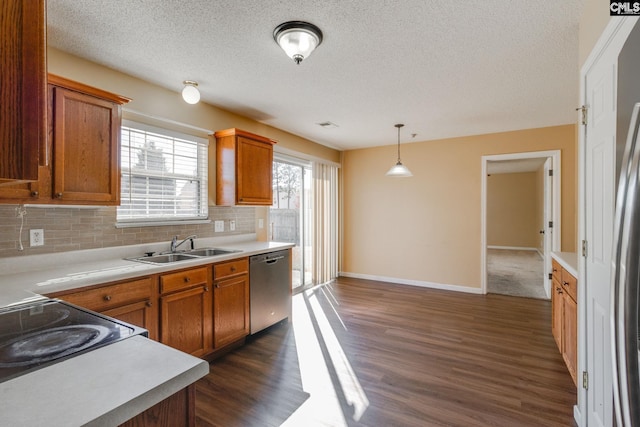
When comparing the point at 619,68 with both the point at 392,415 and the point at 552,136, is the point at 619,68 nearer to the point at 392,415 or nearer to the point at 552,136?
the point at 392,415

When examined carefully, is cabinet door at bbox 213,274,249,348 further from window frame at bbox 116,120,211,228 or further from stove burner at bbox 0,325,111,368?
stove burner at bbox 0,325,111,368

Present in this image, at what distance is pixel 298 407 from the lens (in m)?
2.07

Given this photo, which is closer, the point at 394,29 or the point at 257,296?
the point at 394,29

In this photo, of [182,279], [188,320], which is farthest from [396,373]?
[182,279]

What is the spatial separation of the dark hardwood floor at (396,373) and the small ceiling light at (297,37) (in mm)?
2323

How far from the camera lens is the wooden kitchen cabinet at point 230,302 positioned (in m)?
2.66

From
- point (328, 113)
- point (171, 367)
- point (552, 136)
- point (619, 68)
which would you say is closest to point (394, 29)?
point (619, 68)

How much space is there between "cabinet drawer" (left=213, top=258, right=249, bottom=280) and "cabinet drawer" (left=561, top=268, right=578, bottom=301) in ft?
8.53

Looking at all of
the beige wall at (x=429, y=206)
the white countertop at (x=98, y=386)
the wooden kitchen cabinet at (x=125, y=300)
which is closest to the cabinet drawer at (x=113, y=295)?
the wooden kitchen cabinet at (x=125, y=300)

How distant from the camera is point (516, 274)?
6.16 meters

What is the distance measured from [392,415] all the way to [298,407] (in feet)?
2.01

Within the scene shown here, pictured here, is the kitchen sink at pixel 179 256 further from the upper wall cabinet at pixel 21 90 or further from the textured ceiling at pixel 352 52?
the upper wall cabinet at pixel 21 90

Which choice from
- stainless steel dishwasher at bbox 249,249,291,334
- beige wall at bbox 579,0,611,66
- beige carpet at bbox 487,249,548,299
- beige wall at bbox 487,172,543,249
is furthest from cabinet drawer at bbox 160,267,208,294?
beige wall at bbox 487,172,543,249

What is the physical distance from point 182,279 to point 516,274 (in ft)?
20.6
